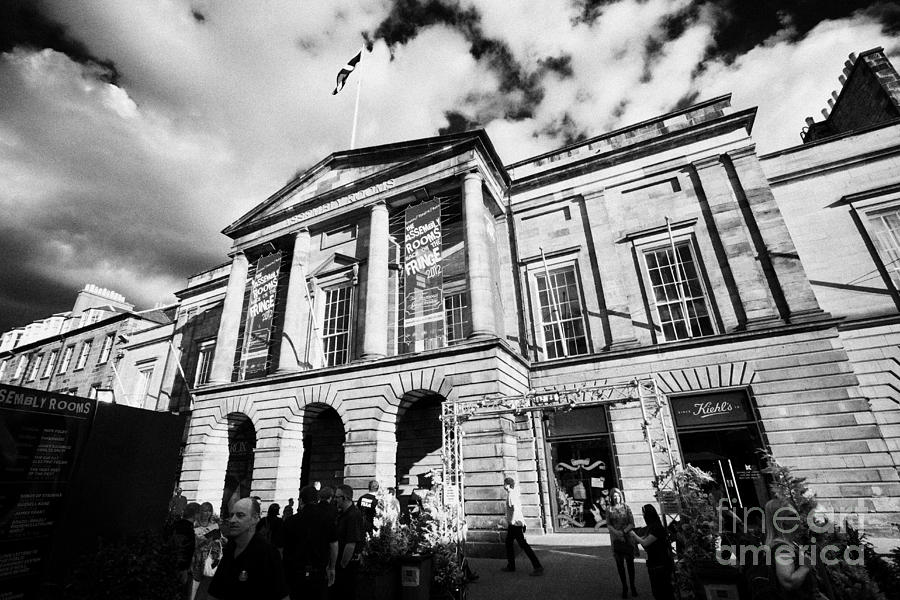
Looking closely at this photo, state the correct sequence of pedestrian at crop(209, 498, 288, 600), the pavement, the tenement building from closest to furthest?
1. pedestrian at crop(209, 498, 288, 600)
2. the pavement
3. the tenement building

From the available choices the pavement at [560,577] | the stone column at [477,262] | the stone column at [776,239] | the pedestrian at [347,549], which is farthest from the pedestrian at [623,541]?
the stone column at [776,239]

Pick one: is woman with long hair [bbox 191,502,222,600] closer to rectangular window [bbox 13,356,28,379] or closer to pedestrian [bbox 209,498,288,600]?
pedestrian [bbox 209,498,288,600]

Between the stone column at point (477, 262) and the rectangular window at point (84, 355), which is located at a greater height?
the rectangular window at point (84, 355)

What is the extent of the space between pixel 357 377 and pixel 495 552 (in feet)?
23.4

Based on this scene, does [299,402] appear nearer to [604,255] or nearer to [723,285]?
[604,255]

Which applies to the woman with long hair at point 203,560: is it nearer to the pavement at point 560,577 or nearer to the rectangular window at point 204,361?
the pavement at point 560,577

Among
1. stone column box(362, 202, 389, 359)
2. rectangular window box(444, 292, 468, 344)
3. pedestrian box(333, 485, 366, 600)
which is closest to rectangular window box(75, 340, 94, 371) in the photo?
stone column box(362, 202, 389, 359)

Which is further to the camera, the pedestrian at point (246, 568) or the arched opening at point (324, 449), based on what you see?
the arched opening at point (324, 449)

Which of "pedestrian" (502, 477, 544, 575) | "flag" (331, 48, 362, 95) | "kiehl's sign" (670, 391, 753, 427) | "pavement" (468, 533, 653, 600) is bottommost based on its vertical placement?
"pavement" (468, 533, 653, 600)

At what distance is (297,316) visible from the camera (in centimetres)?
Answer: 1792

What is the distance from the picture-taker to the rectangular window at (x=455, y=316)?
1642 cm

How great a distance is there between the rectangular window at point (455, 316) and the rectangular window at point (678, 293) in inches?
277

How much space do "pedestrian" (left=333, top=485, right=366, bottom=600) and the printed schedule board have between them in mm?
3250

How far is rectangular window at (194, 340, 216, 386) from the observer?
2364 centimetres
